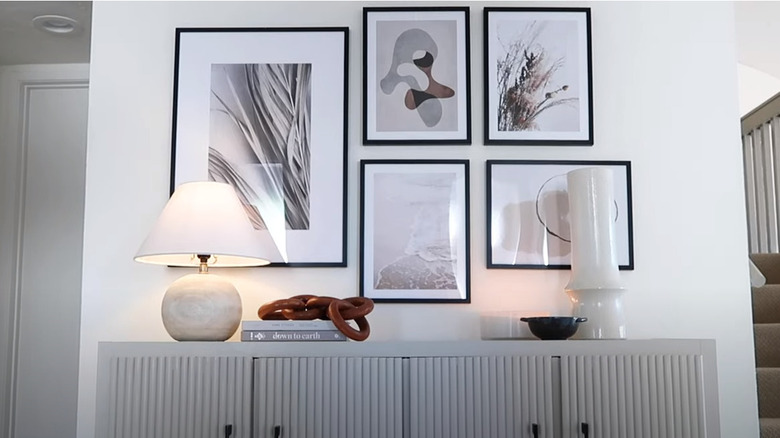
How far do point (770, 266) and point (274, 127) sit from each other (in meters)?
2.89

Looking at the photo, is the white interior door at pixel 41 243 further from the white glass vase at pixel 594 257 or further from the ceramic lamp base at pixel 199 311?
→ the white glass vase at pixel 594 257

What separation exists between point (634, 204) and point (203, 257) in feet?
4.68

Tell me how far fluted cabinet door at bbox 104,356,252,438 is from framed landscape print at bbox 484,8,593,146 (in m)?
1.17

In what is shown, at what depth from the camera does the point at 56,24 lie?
308 centimetres

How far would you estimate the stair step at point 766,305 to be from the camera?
3.89 m

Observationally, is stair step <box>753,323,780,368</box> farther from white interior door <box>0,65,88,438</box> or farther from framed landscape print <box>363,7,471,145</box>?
white interior door <box>0,65,88,438</box>

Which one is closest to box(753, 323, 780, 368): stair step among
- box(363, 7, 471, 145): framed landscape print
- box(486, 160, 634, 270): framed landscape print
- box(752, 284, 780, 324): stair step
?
box(752, 284, 780, 324): stair step

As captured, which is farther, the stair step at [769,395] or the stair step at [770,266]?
the stair step at [770,266]

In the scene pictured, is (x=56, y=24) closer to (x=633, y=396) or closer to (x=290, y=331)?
(x=290, y=331)

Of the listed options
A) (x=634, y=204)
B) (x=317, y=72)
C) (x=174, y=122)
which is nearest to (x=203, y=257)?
(x=174, y=122)

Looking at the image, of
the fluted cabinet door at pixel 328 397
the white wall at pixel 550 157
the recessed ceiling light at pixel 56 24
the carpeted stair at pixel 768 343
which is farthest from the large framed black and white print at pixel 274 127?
the carpeted stair at pixel 768 343

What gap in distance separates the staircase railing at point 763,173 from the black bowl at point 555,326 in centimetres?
280

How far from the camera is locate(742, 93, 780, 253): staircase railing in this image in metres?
4.56

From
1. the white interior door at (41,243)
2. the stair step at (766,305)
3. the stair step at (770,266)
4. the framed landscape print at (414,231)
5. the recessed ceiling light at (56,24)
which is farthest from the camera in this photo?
the stair step at (770,266)
